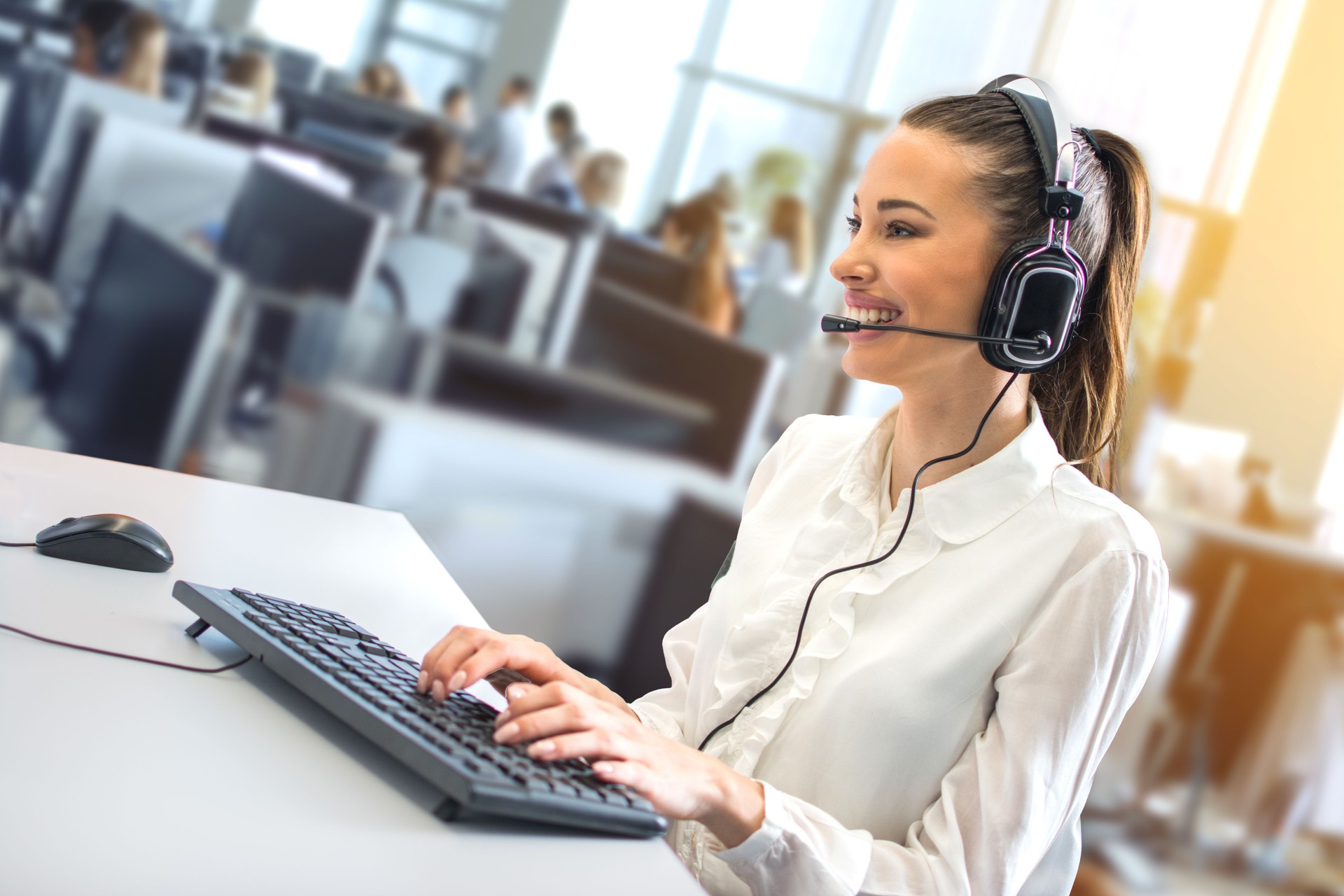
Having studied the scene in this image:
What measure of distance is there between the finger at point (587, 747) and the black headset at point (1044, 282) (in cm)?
42

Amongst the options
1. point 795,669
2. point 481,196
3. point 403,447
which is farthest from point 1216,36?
point 795,669

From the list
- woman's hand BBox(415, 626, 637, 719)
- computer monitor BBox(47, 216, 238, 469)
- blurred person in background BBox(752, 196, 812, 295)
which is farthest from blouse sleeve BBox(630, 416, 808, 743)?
blurred person in background BBox(752, 196, 812, 295)

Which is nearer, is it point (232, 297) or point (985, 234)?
point (985, 234)

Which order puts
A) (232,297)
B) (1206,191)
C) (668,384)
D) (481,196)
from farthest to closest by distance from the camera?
(1206,191), (668,384), (481,196), (232,297)

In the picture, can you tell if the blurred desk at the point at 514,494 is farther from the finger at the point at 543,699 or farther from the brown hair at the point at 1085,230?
the finger at the point at 543,699

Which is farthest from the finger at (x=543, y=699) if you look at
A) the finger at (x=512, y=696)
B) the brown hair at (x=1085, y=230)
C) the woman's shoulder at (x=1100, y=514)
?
the brown hair at (x=1085, y=230)

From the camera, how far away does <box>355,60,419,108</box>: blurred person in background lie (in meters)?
2.27

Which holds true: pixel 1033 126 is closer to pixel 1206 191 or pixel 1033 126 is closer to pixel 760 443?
pixel 760 443

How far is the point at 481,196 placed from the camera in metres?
2.35

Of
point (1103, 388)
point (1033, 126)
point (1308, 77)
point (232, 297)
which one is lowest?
point (232, 297)

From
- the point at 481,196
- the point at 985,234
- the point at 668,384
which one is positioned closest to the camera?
the point at 985,234

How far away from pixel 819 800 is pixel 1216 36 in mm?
2410

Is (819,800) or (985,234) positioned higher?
(985,234)

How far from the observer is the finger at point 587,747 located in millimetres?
637
